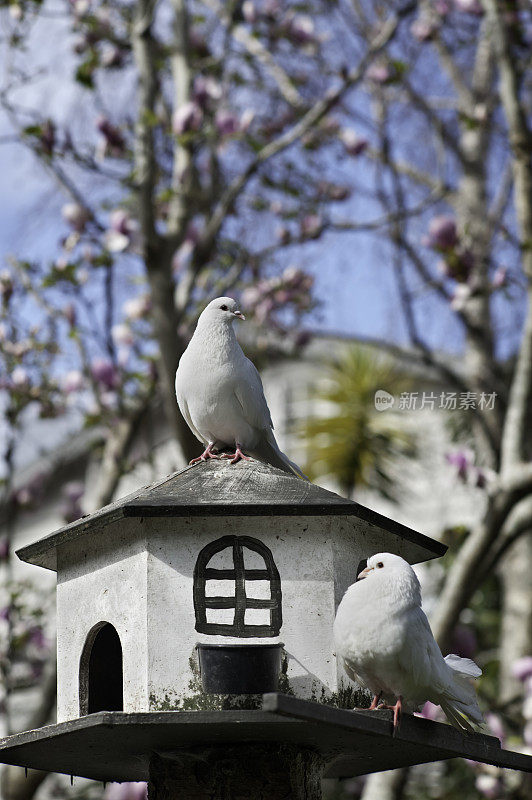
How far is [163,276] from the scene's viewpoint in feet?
21.2

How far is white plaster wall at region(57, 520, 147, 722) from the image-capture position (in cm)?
355

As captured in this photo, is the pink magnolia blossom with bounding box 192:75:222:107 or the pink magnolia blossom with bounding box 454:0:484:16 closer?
the pink magnolia blossom with bounding box 192:75:222:107

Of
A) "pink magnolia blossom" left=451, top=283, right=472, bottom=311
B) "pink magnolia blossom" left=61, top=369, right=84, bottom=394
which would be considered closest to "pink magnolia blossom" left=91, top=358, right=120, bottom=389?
"pink magnolia blossom" left=61, top=369, right=84, bottom=394

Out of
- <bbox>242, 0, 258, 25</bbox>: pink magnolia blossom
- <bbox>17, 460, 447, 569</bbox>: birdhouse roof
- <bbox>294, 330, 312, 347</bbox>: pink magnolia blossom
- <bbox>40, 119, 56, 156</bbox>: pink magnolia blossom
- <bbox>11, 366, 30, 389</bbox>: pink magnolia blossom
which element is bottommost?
<bbox>17, 460, 447, 569</bbox>: birdhouse roof

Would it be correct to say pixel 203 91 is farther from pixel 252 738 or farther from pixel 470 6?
pixel 252 738

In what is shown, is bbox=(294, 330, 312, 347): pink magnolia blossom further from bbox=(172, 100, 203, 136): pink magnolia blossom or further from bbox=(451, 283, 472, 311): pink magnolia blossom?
bbox=(172, 100, 203, 136): pink magnolia blossom

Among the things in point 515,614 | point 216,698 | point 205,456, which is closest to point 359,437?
point 515,614

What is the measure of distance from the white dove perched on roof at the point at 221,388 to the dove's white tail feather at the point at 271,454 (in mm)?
49

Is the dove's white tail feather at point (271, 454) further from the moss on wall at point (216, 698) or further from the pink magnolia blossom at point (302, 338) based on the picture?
the pink magnolia blossom at point (302, 338)

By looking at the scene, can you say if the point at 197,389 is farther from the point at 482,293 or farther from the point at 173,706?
the point at 482,293

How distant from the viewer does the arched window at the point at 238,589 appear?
352cm

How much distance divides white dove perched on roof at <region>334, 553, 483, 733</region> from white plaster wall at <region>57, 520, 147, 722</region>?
2.18ft

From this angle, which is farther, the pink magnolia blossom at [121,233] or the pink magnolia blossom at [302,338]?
the pink magnolia blossom at [302,338]

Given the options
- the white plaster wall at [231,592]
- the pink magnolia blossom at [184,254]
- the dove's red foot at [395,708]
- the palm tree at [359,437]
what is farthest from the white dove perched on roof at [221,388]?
the palm tree at [359,437]
